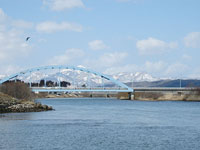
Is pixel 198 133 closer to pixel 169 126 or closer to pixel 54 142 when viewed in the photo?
pixel 169 126

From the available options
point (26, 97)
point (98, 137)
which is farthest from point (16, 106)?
point (98, 137)

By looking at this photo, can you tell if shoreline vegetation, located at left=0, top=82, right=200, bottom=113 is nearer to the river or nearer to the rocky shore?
the rocky shore

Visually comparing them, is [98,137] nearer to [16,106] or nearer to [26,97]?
[16,106]

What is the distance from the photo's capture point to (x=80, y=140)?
Result: 30.0 meters

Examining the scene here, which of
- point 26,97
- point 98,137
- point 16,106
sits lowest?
point 98,137

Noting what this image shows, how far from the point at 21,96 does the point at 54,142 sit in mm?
56177

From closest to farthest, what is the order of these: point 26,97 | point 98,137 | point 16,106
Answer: point 98,137 → point 16,106 → point 26,97

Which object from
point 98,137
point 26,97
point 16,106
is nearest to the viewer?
point 98,137

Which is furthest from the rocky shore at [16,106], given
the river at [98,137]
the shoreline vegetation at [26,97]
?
the river at [98,137]

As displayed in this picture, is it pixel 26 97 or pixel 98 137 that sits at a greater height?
pixel 26 97

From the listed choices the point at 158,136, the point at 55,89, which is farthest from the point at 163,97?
the point at 158,136

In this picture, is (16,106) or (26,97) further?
(26,97)

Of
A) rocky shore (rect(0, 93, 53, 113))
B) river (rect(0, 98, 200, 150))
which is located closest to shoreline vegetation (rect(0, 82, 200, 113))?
rocky shore (rect(0, 93, 53, 113))

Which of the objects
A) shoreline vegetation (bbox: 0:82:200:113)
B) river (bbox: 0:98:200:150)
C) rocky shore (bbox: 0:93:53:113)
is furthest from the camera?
shoreline vegetation (bbox: 0:82:200:113)
